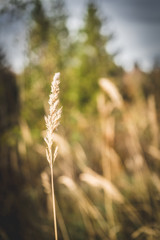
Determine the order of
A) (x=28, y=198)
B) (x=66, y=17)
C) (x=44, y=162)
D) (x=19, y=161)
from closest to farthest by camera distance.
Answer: (x=28, y=198), (x=19, y=161), (x=44, y=162), (x=66, y=17)

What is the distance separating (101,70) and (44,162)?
9263 mm

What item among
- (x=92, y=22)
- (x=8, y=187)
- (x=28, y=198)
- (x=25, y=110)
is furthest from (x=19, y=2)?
(x=92, y=22)

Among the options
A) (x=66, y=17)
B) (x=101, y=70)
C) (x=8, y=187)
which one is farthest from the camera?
(x=101, y=70)

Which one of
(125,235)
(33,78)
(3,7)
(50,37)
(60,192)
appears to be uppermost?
(50,37)

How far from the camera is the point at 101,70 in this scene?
1129 cm

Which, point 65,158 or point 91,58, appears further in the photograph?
point 91,58

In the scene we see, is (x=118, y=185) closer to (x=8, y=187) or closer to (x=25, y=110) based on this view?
(x=8, y=187)

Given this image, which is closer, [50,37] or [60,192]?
[60,192]

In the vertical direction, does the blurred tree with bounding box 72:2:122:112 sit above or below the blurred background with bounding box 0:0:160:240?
above

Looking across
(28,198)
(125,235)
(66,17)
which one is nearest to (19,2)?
(28,198)

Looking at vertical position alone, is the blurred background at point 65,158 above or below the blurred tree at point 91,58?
below

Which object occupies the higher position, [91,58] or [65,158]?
Answer: [91,58]

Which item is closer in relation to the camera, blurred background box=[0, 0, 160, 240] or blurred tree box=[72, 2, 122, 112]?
blurred background box=[0, 0, 160, 240]

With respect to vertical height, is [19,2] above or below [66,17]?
below
